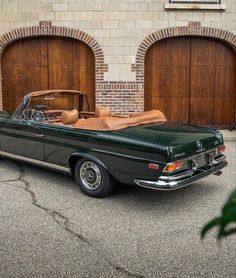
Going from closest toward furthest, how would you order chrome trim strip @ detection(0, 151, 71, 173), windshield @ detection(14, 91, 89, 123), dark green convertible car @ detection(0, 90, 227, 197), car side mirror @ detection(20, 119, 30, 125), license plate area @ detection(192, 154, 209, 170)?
dark green convertible car @ detection(0, 90, 227, 197) < license plate area @ detection(192, 154, 209, 170) < chrome trim strip @ detection(0, 151, 71, 173) < car side mirror @ detection(20, 119, 30, 125) < windshield @ detection(14, 91, 89, 123)

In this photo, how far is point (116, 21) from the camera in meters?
10.4

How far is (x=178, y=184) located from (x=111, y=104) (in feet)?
20.6

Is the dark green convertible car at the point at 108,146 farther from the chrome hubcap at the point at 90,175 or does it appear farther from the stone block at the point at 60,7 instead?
the stone block at the point at 60,7

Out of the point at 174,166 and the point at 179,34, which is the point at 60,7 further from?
the point at 174,166

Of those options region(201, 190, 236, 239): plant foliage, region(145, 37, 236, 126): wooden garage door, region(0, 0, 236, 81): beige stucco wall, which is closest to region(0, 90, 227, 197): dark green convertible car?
region(201, 190, 236, 239): plant foliage

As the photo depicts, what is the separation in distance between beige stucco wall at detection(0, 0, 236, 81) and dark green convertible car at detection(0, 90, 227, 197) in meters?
4.25

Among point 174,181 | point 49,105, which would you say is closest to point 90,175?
point 174,181

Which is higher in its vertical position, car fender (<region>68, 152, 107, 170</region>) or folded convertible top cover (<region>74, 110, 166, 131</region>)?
folded convertible top cover (<region>74, 110, 166, 131</region>)

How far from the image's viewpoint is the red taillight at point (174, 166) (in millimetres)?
4484

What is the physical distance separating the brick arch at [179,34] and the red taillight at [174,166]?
6137 mm

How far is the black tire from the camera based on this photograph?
5042 mm

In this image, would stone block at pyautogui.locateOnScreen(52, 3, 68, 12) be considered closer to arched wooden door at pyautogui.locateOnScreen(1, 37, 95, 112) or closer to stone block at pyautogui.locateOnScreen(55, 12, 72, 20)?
stone block at pyautogui.locateOnScreen(55, 12, 72, 20)

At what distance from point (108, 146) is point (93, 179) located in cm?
55

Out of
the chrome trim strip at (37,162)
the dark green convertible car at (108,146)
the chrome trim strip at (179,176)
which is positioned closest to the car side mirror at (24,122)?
the dark green convertible car at (108,146)
